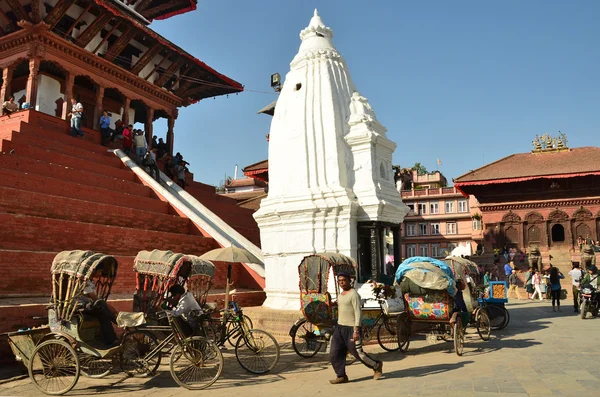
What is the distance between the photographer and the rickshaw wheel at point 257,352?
6.21 meters

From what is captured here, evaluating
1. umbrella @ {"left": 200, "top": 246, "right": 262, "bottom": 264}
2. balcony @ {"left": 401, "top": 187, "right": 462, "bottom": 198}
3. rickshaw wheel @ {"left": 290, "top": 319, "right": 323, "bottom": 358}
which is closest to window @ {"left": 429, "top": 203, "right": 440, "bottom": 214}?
balcony @ {"left": 401, "top": 187, "right": 462, "bottom": 198}

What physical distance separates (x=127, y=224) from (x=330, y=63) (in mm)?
6703

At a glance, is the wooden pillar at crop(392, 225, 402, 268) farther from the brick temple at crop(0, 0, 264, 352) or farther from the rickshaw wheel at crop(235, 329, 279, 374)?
the rickshaw wheel at crop(235, 329, 279, 374)

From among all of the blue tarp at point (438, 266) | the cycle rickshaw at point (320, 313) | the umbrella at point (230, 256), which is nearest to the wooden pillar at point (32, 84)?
the umbrella at point (230, 256)

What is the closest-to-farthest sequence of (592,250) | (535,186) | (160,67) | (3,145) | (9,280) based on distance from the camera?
(9,280)
(3,145)
(592,250)
(160,67)
(535,186)

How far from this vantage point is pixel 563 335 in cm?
864

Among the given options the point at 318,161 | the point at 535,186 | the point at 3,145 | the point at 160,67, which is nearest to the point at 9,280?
the point at 3,145

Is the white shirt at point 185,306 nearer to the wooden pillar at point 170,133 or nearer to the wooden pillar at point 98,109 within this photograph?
the wooden pillar at point 98,109

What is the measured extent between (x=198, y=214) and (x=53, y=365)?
9.83 metres

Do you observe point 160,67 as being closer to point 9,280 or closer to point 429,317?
point 9,280

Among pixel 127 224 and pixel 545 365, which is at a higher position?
pixel 127 224

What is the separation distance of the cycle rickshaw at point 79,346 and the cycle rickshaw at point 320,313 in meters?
1.77

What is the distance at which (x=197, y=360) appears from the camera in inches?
220

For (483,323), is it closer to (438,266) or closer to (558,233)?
(438,266)
